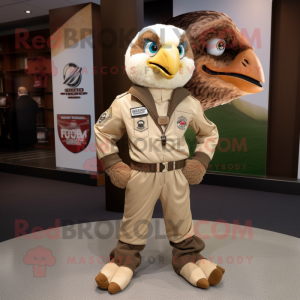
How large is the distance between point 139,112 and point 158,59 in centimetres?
24

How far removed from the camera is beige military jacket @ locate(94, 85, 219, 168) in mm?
1400

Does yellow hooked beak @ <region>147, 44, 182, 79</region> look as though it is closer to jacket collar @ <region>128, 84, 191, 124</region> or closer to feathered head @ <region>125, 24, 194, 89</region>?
feathered head @ <region>125, 24, 194, 89</region>

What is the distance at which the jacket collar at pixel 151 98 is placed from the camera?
4.57ft

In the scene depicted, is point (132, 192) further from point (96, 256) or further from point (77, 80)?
point (77, 80)

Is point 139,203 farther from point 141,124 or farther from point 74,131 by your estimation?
point 74,131

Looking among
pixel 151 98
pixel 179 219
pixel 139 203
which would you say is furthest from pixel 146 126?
pixel 179 219

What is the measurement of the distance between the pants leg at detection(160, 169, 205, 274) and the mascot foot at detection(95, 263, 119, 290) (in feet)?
0.96

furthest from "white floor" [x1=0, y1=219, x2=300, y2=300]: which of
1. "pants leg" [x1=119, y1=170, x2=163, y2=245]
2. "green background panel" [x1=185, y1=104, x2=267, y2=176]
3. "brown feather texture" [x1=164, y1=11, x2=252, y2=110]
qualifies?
"green background panel" [x1=185, y1=104, x2=267, y2=176]

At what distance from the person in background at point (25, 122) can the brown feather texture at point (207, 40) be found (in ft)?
15.9

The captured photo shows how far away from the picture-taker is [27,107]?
19.7 ft

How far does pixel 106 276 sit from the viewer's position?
4.53 feet

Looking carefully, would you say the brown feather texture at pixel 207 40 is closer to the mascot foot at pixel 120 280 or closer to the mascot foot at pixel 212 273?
the mascot foot at pixel 212 273

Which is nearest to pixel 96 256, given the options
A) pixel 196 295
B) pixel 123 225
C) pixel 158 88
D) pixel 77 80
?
pixel 123 225

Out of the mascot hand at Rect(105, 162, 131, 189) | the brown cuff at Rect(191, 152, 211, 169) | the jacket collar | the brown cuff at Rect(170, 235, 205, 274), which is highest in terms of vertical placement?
the jacket collar
